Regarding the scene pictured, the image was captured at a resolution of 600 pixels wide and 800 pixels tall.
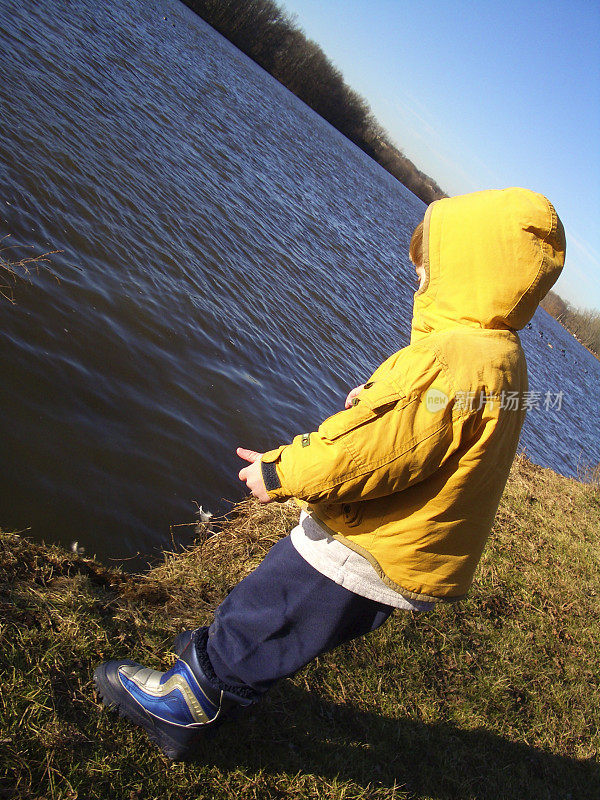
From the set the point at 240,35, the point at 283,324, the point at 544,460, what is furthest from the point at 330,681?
the point at 240,35

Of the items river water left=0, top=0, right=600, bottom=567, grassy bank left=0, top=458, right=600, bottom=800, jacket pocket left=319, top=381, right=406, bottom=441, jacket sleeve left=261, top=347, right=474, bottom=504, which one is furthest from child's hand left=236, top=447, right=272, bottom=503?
river water left=0, top=0, right=600, bottom=567

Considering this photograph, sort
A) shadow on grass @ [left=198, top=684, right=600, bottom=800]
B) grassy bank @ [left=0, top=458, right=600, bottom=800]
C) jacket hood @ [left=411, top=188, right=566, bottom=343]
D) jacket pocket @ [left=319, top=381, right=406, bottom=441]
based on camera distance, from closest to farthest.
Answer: jacket pocket @ [left=319, top=381, right=406, bottom=441] < jacket hood @ [left=411, top=188, right=566, bottom=343] < grassy bank @ [left=0, top=458, right=600, bottom=800] < shadow on grass @ [left=198, top=684, right=600, bottom=800]

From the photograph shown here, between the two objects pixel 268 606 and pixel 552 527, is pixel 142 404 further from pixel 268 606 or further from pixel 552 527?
pixel 552 527

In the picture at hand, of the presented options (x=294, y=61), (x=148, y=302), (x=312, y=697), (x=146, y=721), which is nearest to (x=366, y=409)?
(x=146, y=721)

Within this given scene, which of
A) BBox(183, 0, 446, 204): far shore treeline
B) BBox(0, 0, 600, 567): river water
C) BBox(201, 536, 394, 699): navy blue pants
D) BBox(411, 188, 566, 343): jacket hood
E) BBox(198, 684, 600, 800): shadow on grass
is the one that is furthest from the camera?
BBox(183, 0, 446, 204): far shore treeline

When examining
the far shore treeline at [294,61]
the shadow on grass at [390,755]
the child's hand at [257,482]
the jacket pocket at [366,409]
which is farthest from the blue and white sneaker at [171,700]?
the far shore treeline at [294,61]

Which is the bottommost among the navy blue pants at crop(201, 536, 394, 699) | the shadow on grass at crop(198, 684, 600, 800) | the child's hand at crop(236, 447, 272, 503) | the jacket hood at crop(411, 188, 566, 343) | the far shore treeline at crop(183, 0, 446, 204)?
the shadow on grass at crop(198, 684, 600, 800)

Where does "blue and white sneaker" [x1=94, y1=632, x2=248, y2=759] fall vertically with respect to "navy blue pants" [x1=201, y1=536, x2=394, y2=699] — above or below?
below

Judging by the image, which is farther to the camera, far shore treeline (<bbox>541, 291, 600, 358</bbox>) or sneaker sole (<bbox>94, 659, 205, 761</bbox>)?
far shore treeline (<bbox>541, 291, 600, 358</bbox>)

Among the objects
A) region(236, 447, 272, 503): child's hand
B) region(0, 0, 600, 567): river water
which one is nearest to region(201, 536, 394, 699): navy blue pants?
region(236, 447, 272, 503): child's hand

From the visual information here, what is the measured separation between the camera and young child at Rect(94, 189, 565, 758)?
76.3 inches

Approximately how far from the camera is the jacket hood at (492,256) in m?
2.05

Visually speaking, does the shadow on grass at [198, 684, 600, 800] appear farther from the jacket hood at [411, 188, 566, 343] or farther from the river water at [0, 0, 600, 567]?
the jacket hood at [411, 188, 566, 343]

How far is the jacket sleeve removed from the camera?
6.27ft
